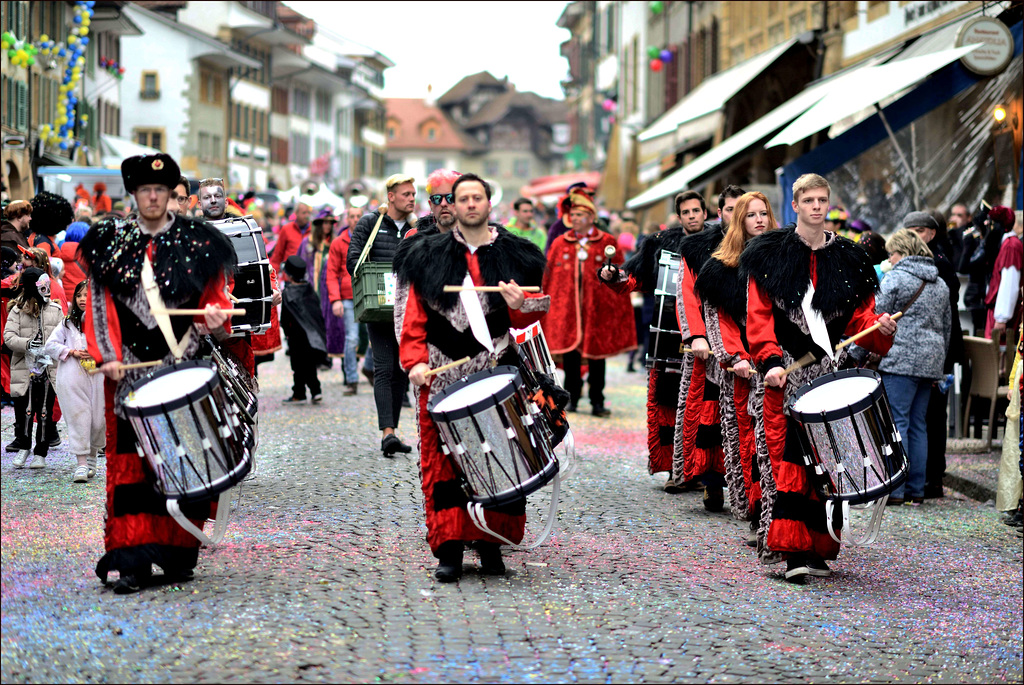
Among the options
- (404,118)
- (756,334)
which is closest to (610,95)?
(756,334)

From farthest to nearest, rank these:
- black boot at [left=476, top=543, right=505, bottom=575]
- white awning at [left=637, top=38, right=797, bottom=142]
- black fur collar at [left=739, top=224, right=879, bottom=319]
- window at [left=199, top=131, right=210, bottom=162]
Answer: window at [left=199, top=131, right=210, bottom=162]
white awning at [left=637, top=38, right=797, bottom=142]
black fur collar at [left=739, top=224, right=879, bottom=319]
black boot at [left=476, top=543, right=505, bottom=575]

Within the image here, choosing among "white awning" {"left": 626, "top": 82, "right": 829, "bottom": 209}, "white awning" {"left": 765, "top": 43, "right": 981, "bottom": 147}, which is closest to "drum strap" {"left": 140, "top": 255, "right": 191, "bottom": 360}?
"white awning" {"left": 765, "top": 43, "right": 981, "bottom": 147}

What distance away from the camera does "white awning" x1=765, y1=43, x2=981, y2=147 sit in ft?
48.7

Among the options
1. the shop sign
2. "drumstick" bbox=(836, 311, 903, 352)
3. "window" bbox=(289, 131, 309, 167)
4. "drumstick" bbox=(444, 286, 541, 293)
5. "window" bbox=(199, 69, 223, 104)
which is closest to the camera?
"drumstick" bbox=(444, 286, 541, 293)

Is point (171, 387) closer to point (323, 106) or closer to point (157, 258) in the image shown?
point (157, 258)

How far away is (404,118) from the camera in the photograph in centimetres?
13812

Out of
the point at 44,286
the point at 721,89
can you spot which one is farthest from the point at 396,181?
the point at 721,89

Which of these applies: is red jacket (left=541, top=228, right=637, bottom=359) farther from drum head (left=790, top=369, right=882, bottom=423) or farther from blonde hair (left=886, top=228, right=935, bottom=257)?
drum head (left=790, top=369, right=882, bottom=423)

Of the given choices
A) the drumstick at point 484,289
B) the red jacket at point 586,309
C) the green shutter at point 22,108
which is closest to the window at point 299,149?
the green shutter at point 22,108

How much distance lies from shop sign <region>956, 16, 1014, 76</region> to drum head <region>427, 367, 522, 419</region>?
9.31 metres

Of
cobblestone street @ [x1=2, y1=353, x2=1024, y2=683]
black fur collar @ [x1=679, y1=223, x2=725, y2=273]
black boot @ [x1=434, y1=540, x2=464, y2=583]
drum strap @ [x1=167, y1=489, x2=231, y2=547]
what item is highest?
black fur collar @ [x1=679, y1=223, x2=725, y2=273]

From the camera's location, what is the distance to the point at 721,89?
2786 centimetres

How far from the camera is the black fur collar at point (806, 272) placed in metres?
7.26

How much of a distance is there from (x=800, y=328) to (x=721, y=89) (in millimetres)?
21198
